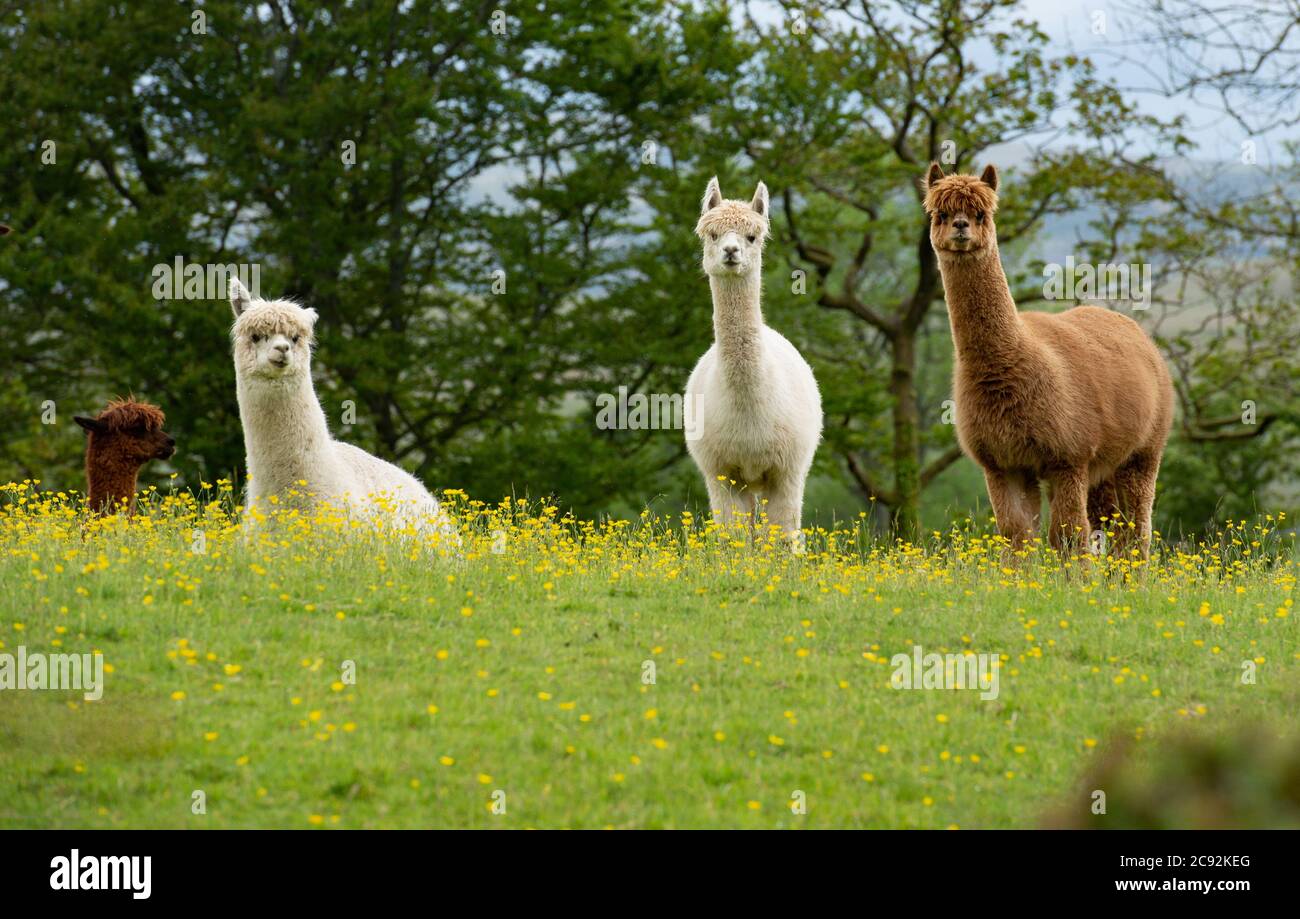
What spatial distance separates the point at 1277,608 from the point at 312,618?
6.30 meters

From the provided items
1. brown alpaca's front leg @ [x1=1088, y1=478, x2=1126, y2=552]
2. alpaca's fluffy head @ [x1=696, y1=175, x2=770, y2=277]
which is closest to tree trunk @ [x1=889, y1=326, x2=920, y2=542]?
brown alpaca's front leg @ [x1=1088, y1=478, x2=1126, y2=552]

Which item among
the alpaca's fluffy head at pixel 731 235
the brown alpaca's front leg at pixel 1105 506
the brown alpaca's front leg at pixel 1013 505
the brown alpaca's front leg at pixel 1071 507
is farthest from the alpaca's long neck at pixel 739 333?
the brown alpaca's front leg at pixel 1105 506

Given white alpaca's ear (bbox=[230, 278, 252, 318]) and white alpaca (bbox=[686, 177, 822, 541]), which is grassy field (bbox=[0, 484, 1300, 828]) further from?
white alpaca's ear (bbox=[230, 278, 252, 318])

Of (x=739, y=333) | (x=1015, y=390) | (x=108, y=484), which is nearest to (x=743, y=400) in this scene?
(x=739, y=333)

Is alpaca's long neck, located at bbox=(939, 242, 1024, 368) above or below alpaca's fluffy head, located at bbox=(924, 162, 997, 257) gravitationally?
below

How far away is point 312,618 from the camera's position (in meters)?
8.97

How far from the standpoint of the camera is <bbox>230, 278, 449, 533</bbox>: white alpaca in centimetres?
1137

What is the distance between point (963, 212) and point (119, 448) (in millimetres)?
6632

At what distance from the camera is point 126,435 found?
39.5 ft

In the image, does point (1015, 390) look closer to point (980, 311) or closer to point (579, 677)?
point (980, 311)

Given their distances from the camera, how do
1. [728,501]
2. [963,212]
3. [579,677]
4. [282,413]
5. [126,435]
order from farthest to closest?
[728,501] < [126,435] < [282,413] < [963,212] < [579,677]

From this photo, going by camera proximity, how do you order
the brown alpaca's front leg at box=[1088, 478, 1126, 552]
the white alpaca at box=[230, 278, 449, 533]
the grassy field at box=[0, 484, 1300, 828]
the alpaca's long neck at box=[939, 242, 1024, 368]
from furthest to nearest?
the brown alpaca's front leg at box=[1088, 478, 1126, 552] < the white alpaca at box=[230, 278, 449, 533] < the alpaca's long neck at box=[939, 242, 1024, 368] < the grassy field at box=[0, 484, 1300, 828]

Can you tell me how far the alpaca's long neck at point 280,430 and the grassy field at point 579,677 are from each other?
56 cm

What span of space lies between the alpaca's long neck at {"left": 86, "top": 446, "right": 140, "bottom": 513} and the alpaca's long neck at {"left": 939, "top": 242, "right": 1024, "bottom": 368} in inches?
254
